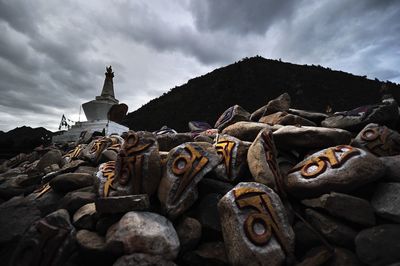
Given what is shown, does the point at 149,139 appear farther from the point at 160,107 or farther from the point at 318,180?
the point at 160,107

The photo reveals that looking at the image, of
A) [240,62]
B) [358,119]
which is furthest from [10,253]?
[240,62]

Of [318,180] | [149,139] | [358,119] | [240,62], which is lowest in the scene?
[318,180]

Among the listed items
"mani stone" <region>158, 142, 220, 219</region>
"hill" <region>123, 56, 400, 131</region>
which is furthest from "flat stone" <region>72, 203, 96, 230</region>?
"hill" <region>123, 56, 400, 131</region>

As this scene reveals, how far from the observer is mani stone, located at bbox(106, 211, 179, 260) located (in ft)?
7.89

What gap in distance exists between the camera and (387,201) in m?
2.53

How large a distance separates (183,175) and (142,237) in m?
0.82

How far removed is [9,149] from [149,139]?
9.98m

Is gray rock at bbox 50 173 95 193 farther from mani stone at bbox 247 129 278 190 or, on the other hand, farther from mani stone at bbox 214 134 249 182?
mani stone at bbox 247 129 278 190

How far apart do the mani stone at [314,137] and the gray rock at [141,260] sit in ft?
7.38

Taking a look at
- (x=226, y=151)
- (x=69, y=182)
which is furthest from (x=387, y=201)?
(x=69, y=182)

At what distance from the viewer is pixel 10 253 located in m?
2.76

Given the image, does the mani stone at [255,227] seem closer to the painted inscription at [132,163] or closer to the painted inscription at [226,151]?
the painted inscription at [226,151]

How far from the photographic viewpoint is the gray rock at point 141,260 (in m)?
2.21

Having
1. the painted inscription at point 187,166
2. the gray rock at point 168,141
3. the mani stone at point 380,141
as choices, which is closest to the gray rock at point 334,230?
the painted inscription at point 187,166
